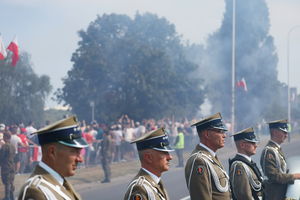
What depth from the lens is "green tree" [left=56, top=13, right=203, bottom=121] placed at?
43.6 metres

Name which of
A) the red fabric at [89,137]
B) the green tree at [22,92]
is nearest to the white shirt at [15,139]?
the red fabric at [89,137]

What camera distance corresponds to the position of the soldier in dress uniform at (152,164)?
5.47m

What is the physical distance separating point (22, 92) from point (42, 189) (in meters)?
44.2

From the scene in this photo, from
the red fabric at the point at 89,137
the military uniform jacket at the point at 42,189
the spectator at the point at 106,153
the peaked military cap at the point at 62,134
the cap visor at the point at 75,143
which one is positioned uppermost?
the peaked military cap at the point at 62,134

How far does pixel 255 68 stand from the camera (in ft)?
216

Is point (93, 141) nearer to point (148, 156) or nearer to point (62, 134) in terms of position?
point (148, 156)

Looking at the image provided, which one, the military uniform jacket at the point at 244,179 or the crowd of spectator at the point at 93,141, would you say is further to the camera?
the crowd of spectator at the point at 93,141

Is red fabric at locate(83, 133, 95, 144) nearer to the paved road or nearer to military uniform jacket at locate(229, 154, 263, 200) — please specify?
the paved road

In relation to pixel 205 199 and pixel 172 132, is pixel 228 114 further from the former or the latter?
pixel 205 199

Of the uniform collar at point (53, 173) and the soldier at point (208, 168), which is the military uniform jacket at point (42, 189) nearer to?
the uniform collar at point (53, 173)

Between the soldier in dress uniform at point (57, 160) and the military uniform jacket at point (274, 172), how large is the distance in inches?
199

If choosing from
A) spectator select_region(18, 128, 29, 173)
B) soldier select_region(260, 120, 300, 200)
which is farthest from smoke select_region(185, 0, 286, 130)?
soldier select_region(260, 120, 300, 200)

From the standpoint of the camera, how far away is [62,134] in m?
4.28

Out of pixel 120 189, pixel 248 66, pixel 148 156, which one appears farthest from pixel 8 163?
pixel 248 66
